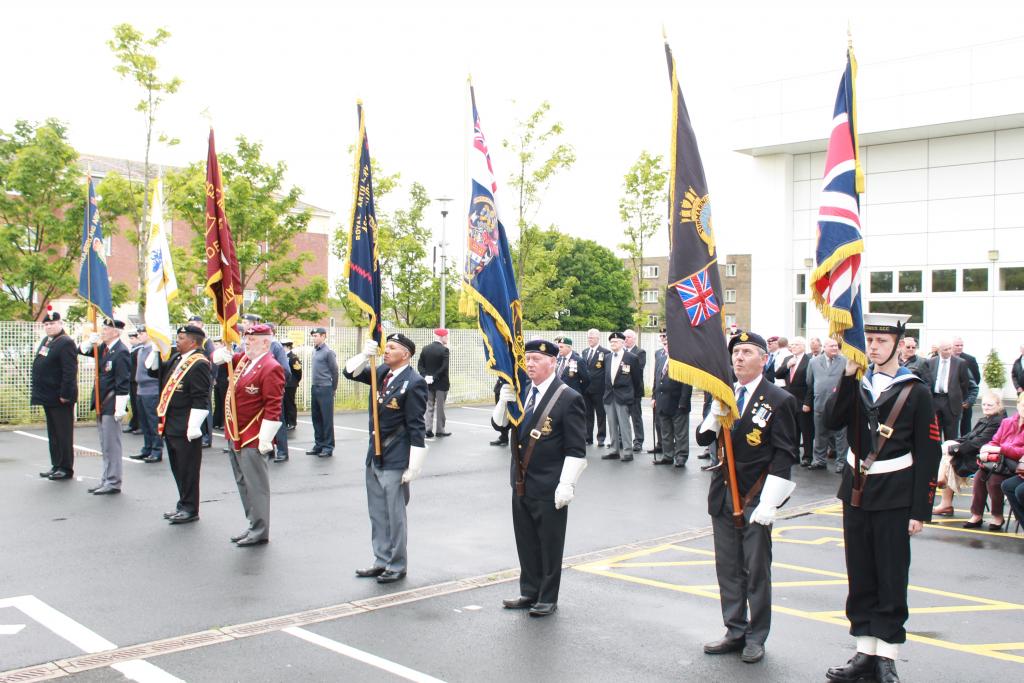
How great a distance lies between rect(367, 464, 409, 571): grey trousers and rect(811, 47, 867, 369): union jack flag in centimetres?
373

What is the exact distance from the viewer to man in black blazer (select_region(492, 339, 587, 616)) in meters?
6.40

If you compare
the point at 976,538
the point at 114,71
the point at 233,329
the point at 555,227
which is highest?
the point at 114,71

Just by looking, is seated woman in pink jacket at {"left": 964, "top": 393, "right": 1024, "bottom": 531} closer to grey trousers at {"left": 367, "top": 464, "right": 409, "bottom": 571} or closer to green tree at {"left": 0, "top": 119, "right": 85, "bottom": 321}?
grey trousers at {"left": 367, "top": 464, "right": 409, "bottom": 571}

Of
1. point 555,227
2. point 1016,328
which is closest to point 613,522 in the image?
point 555,227

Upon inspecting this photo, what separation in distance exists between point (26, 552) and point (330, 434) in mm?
7107

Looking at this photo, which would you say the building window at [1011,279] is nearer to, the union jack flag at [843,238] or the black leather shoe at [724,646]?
the union jack flag at [843,238]

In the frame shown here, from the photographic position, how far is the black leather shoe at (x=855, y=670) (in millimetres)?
5117

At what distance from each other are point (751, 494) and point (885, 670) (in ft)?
4.03

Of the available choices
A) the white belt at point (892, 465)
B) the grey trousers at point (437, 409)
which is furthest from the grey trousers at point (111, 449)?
the white belt at point (892, 465)

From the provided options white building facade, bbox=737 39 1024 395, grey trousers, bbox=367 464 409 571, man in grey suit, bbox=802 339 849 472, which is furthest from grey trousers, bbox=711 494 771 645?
white building facade, bbox=737 39 1024 395

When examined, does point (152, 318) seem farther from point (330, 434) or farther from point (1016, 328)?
point (1016, 328)

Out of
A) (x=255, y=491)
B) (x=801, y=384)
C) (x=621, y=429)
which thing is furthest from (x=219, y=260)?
(x=801, y=384)

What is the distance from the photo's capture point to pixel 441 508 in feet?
34.5

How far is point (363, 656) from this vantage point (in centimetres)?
552
